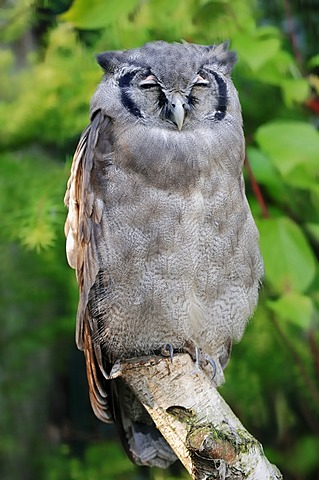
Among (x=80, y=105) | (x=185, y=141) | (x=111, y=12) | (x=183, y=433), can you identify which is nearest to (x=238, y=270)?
(x=185, y=141)

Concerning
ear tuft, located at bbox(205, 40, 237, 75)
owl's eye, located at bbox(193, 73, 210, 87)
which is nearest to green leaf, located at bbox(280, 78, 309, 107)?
ear tuft, located at bbox(205, 40, 237, 75)

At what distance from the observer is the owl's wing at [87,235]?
1.96m

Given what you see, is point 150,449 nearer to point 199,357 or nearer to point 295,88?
Answer: point 199,357

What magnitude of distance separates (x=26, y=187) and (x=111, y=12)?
0.76 meters

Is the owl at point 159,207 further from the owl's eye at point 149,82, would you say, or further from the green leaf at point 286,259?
the green leaf at point 286,259

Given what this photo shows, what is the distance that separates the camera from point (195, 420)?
67.7 inches

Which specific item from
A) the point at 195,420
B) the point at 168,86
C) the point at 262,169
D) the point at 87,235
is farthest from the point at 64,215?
the point at 195,420

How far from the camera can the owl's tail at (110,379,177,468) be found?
219 cm

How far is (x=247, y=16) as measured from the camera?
2432mm

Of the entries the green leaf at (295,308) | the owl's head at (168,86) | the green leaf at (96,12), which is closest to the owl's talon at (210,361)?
the green leaf at (295,308)

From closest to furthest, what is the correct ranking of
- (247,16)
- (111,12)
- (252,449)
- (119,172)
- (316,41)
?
1. (252,449)
2. (119,172)
3. (111,12)
4. (247,16)
5. (316,41)

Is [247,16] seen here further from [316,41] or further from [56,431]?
[56,431]

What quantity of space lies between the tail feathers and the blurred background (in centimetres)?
51

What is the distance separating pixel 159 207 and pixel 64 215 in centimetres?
71
